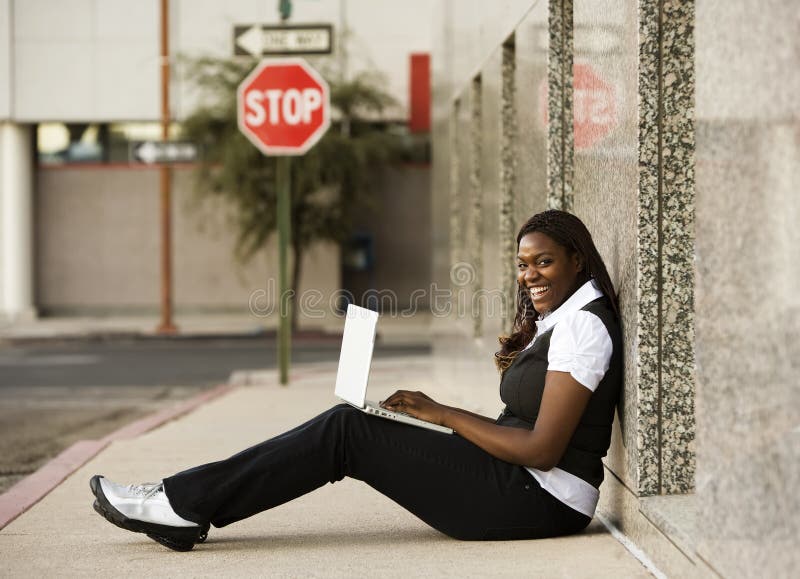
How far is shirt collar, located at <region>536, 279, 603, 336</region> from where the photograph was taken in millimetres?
4500

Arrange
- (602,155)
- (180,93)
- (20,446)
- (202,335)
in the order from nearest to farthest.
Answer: (602,155)
(20,446)
(202,335)
(180,93)

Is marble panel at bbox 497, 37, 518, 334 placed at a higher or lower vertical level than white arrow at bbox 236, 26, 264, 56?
lower

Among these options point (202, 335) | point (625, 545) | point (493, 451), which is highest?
point (493, 451)

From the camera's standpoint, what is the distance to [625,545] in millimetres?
4516

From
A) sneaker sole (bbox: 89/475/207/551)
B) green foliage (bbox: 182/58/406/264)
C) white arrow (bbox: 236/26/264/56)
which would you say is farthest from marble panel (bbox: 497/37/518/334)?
green foliage (bbox: 182/58/406/264)

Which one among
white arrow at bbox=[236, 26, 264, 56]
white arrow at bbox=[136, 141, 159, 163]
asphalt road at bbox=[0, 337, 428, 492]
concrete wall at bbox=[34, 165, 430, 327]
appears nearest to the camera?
asphalt road at bbox=[0, 337, 428, 492]

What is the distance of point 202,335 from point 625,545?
1817cm

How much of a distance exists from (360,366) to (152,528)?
0.94 metres

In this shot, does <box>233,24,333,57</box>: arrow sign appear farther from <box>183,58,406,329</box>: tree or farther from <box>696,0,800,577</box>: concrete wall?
<box>183,58,406,329</box>: tree

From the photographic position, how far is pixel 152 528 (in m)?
4.50

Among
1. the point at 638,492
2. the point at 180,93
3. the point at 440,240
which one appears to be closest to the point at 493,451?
the point at 638,492

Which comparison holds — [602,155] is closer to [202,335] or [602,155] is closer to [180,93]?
[202,335]

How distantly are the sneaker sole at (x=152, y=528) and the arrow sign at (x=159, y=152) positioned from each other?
11.9 m

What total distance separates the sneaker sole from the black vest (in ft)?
3.93
